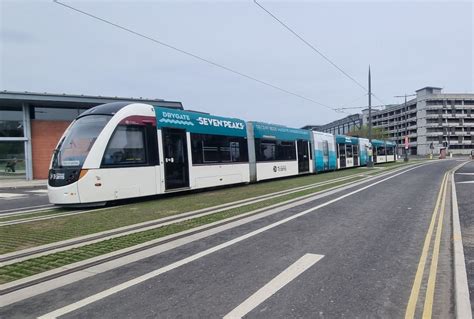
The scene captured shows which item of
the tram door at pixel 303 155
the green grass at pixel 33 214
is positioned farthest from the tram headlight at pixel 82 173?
the tram door at pixel 303 155

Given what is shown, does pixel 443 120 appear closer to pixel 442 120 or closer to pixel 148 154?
pixel 442 120

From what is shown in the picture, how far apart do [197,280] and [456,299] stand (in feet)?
10.3

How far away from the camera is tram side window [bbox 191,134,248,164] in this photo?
16.1 m

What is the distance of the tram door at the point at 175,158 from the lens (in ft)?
46.7

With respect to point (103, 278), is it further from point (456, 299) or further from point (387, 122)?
point (387, 122)

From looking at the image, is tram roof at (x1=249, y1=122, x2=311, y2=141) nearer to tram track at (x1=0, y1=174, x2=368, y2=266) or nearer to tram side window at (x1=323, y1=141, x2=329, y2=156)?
tram side window at (x1=323, y1=141, x2=329, y2=156)

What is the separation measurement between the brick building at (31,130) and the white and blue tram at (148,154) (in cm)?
1616

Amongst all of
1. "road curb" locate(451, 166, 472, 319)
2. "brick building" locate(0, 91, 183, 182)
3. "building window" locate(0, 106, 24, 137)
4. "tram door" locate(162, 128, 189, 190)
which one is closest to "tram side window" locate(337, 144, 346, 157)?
"brick building" locate(0, 91, 183, 182)

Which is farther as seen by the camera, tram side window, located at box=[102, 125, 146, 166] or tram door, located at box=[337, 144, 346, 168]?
tram door, located at box=[337, 144, 346, 168]

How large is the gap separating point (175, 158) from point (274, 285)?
1030cm

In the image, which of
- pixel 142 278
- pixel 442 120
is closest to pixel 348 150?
pixel 142 278

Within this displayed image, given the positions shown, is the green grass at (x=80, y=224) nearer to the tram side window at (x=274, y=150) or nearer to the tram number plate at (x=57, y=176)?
the tram number plate at (x=57, y=176)

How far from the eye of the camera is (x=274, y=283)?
198 inches

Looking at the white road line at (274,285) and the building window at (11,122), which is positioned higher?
the building window at (11,122)
